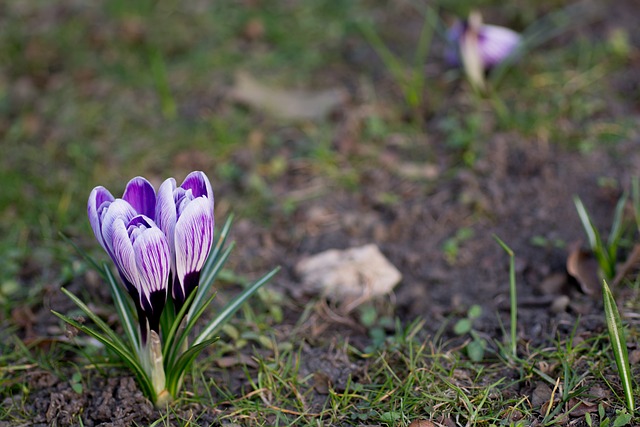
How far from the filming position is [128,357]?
6.08 ft

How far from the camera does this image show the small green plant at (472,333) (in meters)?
2.14

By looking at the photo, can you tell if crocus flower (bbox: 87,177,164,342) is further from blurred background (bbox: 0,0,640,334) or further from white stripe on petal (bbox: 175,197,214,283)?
blurred background (bbox: 0,0,640,334)

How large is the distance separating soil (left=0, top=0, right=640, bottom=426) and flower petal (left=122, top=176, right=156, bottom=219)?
52 cm

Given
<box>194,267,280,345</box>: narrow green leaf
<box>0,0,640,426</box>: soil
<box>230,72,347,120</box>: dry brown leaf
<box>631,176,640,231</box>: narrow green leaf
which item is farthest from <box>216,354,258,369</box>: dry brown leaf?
<box>230,72,347,120</box>: dry brown leaf

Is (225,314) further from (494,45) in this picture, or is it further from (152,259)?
(494,45)

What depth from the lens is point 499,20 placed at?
3840 mm

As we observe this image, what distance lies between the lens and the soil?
213 cm

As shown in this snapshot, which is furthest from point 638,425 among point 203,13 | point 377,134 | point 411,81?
point 203,13

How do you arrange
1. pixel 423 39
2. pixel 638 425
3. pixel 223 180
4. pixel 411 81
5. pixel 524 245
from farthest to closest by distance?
pixel 423 39
pixel 411 81
pixel 223 180
pixel 524 245
pixel 638 425

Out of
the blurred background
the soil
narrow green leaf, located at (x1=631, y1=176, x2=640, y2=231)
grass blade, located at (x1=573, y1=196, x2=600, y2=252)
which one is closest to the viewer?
the soil

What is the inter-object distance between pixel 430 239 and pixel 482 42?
3.57 ft

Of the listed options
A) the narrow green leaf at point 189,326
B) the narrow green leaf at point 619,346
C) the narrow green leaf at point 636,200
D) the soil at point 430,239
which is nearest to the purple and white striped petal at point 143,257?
the narrow green leaf at point 189,326

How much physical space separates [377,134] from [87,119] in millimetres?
1425

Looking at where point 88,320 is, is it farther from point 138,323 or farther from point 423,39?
point 423,39
